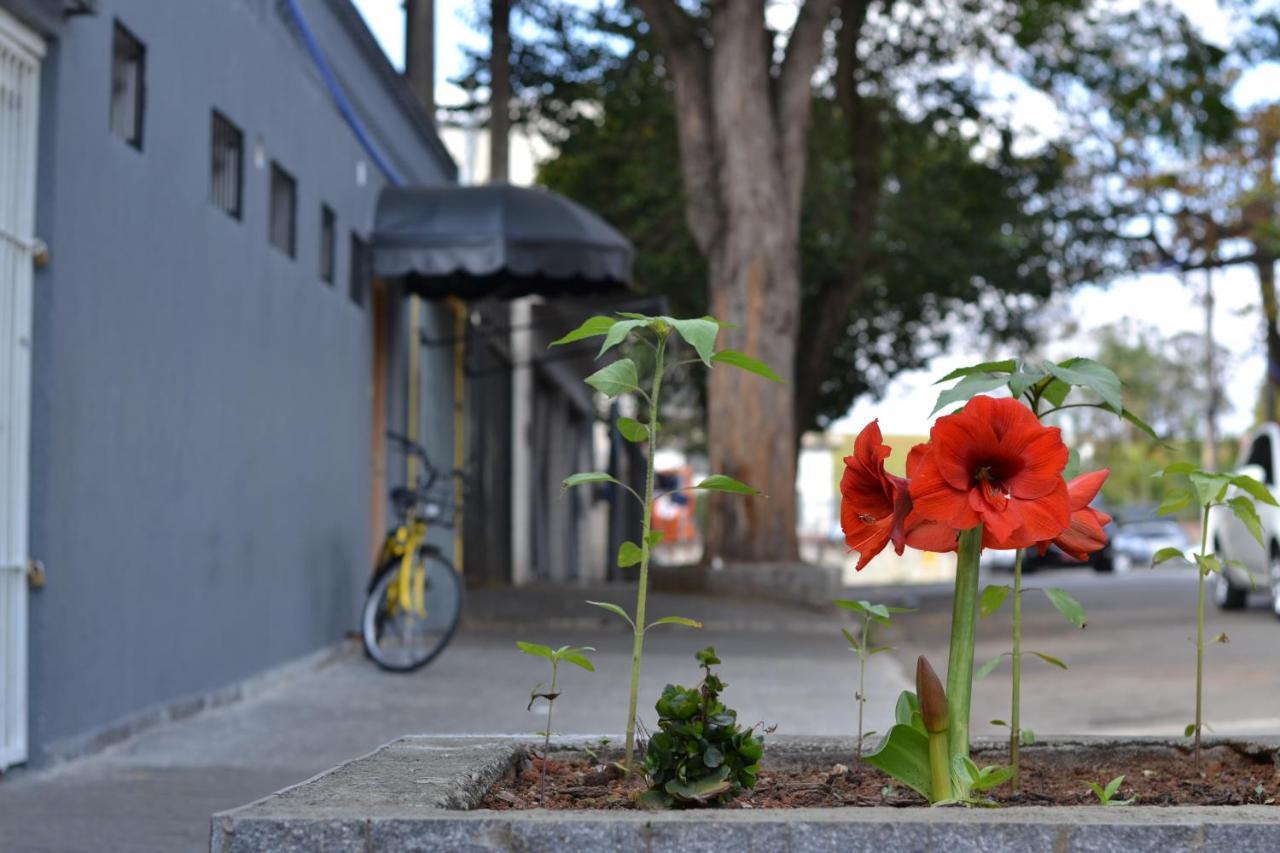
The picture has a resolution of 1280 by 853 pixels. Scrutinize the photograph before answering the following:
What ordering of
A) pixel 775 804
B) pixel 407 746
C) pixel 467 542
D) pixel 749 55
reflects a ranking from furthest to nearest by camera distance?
pixel 467 542 → pixel 749 55 → pixel 407 746 → pixel 775 804

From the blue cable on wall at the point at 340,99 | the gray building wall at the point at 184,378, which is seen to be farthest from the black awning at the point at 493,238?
the gray building wall at the point at 184,378

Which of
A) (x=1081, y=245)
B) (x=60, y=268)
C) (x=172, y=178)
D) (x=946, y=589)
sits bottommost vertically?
(x=946, y=589)

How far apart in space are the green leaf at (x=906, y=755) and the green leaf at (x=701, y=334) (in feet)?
2.22

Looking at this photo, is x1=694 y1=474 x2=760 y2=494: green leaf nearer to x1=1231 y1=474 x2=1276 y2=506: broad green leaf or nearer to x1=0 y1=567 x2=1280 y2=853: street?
x1=1231 y1=474 x2=1276 y2=506: broad green leaf

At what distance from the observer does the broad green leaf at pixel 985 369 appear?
297 centimetres

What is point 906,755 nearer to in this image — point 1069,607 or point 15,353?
point 1069,607

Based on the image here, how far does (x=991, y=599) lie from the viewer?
3424 mm

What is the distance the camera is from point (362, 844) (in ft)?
8.16

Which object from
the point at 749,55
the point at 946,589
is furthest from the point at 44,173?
the point at 946,589

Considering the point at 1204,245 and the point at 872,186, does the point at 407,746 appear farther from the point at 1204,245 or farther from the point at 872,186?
the point at 1204,245

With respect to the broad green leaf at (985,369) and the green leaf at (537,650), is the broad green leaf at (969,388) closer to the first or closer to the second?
the broad green leaf at (985,369)

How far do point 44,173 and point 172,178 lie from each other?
166 cm

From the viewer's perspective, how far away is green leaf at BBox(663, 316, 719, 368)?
8.87ft

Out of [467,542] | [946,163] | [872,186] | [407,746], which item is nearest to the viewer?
[407,746]
